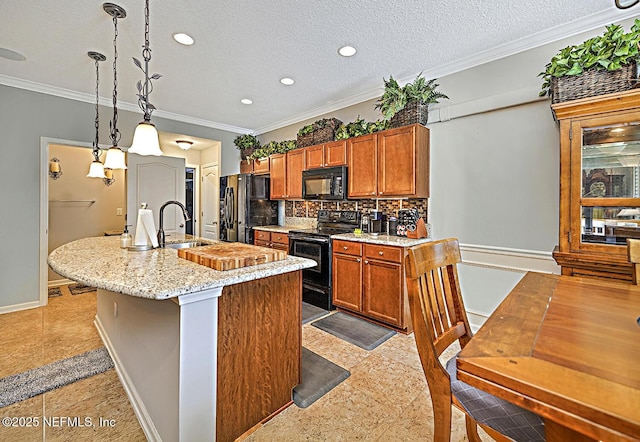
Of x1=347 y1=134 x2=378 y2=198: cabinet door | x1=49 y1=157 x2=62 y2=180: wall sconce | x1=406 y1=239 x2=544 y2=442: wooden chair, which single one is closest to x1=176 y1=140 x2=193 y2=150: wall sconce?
x1=49 y1=157 x2=62 y2=180: wall sconce

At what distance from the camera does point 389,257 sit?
9.92 ft

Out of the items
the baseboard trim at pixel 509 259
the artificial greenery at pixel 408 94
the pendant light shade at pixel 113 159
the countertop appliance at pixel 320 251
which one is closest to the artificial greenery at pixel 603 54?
the artificial greenery at pixel 408 94

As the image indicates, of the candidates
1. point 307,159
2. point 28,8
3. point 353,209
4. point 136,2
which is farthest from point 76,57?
point 353,209

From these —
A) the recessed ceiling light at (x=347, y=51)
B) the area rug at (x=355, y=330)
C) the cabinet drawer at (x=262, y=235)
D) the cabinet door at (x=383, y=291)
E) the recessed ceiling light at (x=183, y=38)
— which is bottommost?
the area rug at (x=355, y=330)

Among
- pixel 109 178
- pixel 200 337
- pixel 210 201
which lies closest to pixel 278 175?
pixel 210 201

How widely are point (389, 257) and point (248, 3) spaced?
2483 millimetres

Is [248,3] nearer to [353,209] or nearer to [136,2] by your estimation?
[136,2]

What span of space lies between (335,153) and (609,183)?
2.69m

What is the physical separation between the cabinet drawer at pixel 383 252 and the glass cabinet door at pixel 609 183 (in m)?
1.36

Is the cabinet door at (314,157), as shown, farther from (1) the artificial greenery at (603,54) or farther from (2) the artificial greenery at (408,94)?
(1) the artificial greenery at (603,54)

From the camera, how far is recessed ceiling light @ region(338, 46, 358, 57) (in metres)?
2.80

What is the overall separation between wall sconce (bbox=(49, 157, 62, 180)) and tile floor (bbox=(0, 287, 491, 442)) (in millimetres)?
2788

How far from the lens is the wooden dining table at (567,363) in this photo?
617mm

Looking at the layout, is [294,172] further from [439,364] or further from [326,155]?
[439,364]
